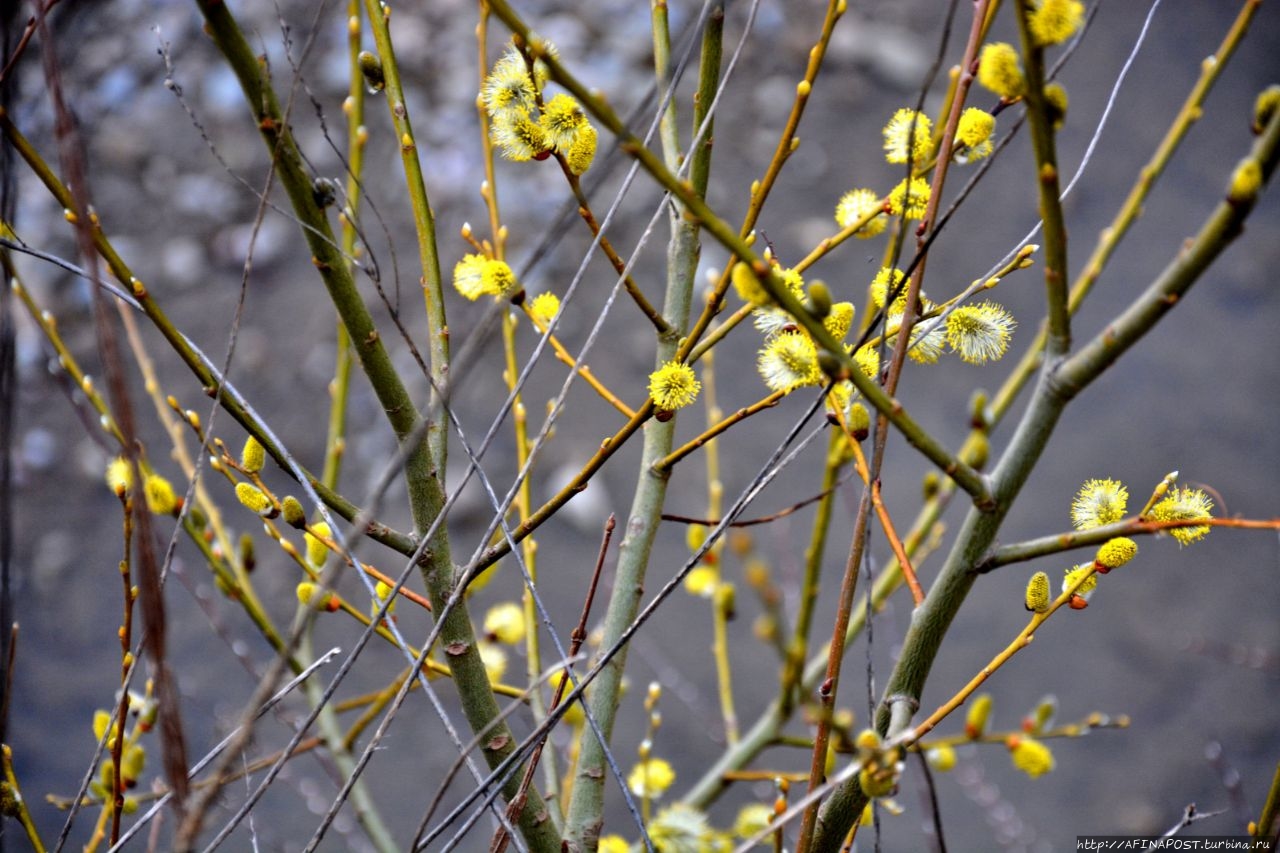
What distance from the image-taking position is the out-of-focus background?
1787mm

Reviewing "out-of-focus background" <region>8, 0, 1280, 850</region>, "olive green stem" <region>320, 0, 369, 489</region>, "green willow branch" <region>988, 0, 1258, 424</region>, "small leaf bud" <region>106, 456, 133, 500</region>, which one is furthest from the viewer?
"out-of-focus background" <region>8, 0, 1280, 850</region>

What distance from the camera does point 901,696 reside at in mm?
512

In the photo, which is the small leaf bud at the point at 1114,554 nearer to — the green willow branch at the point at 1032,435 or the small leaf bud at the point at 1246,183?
the green willow branch at the point at 1032,435

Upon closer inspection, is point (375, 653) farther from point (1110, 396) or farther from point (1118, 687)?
point (1110, 396)

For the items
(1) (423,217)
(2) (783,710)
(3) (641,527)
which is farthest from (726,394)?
(1) (423,217)

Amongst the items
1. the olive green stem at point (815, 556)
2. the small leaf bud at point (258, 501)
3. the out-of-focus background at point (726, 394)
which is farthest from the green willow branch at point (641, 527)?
the out-of-focus background at point (726, 394)

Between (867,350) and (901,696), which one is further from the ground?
(867,350)

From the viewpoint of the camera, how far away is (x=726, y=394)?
2283mm

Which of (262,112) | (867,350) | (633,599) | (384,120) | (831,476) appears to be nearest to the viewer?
(262,112)

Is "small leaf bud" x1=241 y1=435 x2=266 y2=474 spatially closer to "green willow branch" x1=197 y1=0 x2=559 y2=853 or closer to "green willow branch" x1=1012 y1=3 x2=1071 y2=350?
"green willow branch" x1=197 y1=0 x2=559 y2=853

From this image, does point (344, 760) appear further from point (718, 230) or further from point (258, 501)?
point (718, 230)

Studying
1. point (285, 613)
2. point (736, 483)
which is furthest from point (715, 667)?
point (285, 613)

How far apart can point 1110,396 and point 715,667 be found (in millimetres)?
1112

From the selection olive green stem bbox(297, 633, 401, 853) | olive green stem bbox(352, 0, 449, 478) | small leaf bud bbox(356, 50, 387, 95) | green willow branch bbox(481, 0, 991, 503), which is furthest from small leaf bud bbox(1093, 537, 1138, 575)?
olive green stem bbox(297, 633, 401, 853)
